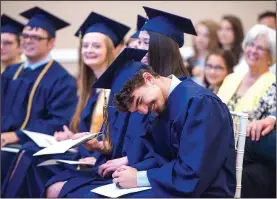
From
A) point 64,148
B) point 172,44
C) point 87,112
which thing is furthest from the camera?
point 87,112

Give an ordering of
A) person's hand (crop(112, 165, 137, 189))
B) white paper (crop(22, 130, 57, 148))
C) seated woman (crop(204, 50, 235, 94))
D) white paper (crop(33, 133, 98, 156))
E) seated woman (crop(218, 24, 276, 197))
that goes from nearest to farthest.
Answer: person's hand (crop(112, 165, 137, 189))
white paper (crop(33, 133, 98, 156))
seated woman (crop(218, 24, 276, 197))
white paper (crop(22, 130, 57, 148))
seated woman (crop(204, 50, 235, 94))

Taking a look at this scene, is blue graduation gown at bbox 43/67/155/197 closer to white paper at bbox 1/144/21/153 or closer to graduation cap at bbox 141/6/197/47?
graduation cap at bbox 141/6/197/47

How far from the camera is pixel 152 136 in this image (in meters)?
2.33

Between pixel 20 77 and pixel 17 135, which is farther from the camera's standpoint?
pixel 20 77

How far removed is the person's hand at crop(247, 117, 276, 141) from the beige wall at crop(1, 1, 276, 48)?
3479 mm

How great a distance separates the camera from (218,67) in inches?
145

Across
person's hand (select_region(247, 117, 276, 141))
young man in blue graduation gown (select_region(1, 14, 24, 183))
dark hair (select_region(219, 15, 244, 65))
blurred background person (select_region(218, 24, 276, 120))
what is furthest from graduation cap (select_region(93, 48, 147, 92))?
dark hair (select_region(219, 15, 244, 65))

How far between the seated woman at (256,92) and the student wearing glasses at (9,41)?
74.1 inches

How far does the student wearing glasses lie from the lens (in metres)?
4.19

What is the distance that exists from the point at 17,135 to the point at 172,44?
60.0 inches

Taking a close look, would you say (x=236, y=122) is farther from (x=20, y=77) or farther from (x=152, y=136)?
(x=20, y=77)

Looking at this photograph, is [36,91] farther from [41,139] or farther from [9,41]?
[9,41]

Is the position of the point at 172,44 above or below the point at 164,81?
above

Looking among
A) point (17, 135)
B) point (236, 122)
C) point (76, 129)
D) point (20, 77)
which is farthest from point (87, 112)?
point (236, 122)
